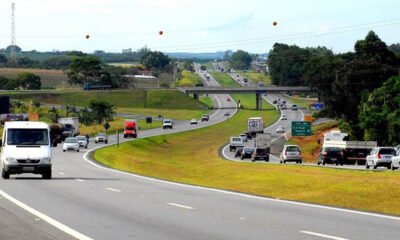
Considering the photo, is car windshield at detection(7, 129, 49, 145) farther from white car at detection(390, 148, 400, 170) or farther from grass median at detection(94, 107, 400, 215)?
white car at detection(390, 148, 400, 170)

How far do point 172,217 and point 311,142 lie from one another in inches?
3840

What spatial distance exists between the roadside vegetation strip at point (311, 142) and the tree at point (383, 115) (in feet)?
20.4

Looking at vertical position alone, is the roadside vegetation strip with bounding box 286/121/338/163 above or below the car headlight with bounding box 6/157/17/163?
below

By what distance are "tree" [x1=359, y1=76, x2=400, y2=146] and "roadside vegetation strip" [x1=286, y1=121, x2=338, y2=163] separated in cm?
621

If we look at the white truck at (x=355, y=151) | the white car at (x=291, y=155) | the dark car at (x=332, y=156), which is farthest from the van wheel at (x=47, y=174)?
the white truck at (x=355, y=151)

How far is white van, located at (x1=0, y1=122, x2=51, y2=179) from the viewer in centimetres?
3812

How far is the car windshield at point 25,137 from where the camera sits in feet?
128

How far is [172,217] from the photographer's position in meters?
21.4

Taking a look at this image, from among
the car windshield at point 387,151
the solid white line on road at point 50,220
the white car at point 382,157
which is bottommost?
the white car at point 382,157

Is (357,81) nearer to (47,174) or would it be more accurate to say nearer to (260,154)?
(260,154)

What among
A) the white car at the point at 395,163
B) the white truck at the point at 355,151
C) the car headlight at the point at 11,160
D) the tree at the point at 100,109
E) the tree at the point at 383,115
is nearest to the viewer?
the car headlight at the point at 11,160

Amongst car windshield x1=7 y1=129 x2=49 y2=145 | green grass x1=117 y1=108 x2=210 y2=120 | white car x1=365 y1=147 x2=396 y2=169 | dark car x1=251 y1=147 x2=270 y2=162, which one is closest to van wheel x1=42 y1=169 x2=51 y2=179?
car windshield x1=7 y1=129 x2=49 y2=145

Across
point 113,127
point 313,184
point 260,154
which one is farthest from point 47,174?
point 113,127

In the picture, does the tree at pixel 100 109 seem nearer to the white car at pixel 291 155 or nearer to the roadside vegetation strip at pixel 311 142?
the roadside vegetation strip at pixel 311 142
